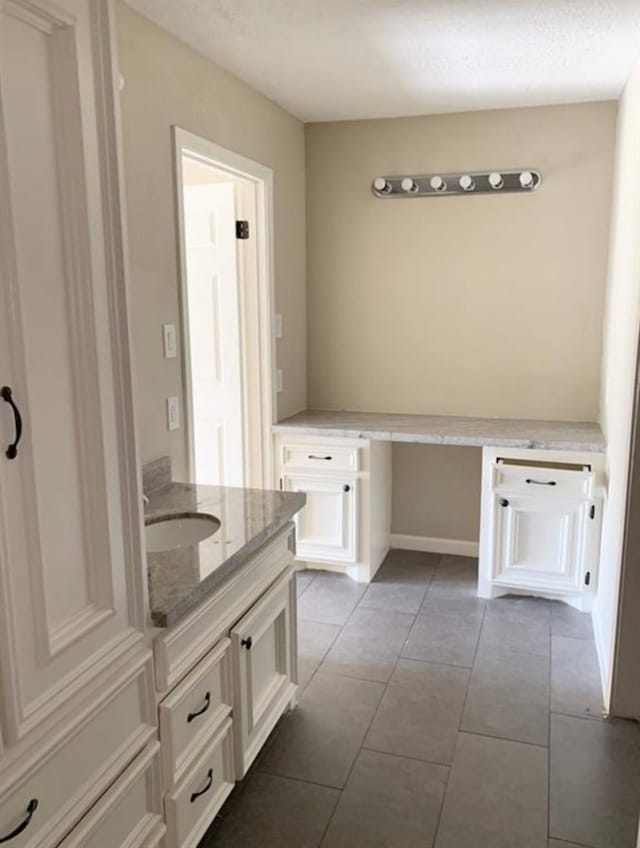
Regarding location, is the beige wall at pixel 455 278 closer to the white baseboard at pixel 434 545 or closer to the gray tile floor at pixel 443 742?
the white baseboard at pixel 434 545

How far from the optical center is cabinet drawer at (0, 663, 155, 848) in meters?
1.19

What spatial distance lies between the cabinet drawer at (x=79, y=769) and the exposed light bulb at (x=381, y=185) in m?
2.95

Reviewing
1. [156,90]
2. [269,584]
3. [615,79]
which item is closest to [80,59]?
[156,90]

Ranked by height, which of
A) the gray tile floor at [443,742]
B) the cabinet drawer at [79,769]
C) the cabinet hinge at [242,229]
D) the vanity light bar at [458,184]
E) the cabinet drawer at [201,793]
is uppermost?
the vanity light bar at [458,184]

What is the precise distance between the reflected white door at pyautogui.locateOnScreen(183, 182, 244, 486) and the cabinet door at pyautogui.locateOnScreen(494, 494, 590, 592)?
54.1 inches

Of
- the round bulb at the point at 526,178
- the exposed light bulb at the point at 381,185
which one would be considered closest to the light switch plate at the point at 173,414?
the exposed light bulb at the point at 381,185

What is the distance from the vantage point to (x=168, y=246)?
8.34 ft

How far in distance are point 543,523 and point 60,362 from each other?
2.63 m

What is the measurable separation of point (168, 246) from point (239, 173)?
760 mm

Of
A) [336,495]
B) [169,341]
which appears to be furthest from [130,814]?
[336,495]

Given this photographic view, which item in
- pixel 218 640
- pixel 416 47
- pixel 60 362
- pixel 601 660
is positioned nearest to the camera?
pixel 60 362

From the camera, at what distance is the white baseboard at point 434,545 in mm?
3979

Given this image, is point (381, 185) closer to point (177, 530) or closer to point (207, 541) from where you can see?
point (177, 530)

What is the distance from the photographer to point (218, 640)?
185 centimetres
